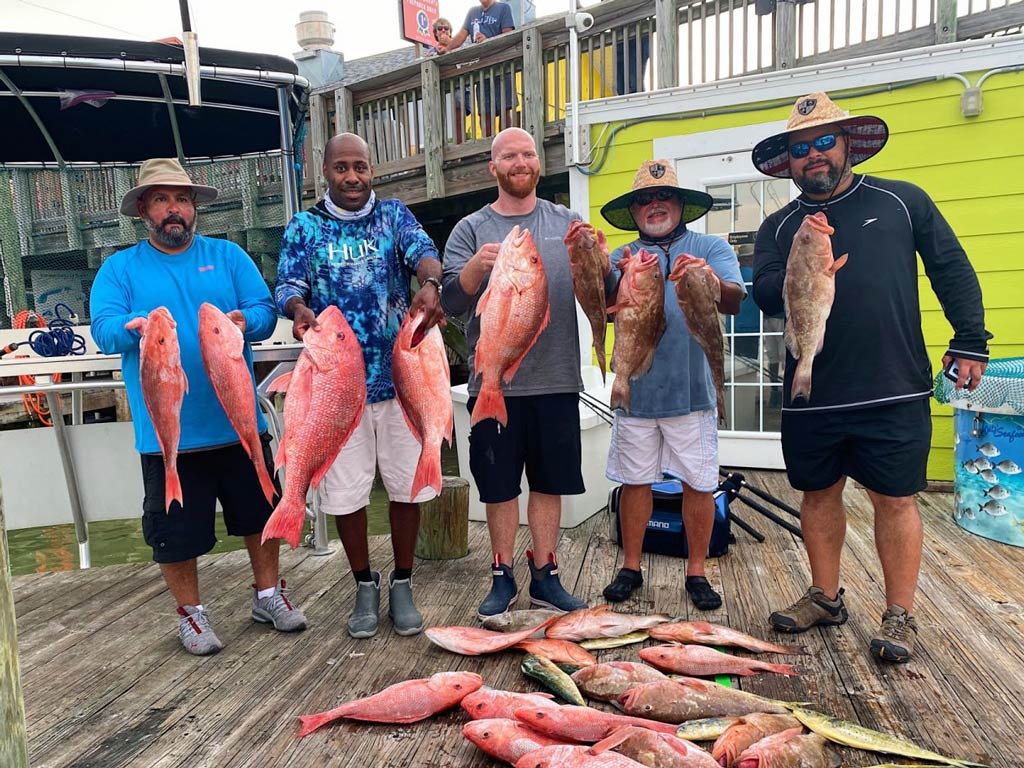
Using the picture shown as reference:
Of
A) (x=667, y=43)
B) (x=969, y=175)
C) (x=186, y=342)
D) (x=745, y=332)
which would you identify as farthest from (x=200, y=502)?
(x=667, y=43)

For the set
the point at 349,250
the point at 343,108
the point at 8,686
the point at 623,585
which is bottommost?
the point at 623,585

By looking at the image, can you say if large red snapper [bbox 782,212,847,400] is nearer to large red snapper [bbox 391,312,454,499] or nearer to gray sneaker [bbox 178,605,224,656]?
large red snapper [bbox 391,312,454,499]

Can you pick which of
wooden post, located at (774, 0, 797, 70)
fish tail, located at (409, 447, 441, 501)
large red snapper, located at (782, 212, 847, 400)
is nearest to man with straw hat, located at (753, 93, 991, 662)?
large red snapper, located at (782, 212, 847, 400)

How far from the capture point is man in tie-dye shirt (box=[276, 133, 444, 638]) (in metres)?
2.90

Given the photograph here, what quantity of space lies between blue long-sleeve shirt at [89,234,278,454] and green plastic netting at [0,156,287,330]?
2813 millimetres

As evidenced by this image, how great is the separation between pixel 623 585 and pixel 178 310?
240 centimetres

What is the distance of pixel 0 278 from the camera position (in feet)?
18.9

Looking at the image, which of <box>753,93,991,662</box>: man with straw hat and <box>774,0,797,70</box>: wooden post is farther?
<box>774,0,797,70</box>: wooden post

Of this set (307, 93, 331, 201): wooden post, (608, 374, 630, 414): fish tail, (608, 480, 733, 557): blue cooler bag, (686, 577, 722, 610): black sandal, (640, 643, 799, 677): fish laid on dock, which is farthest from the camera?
(307, 93, 331, 201): wooden post

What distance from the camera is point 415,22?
41.4 ft

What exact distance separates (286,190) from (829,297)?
141 inches

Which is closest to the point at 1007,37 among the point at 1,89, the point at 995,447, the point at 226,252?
the point at 995,447

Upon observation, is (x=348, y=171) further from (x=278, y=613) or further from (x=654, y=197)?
(x=278, y=613)

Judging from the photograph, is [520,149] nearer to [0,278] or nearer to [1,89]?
[1,89]
